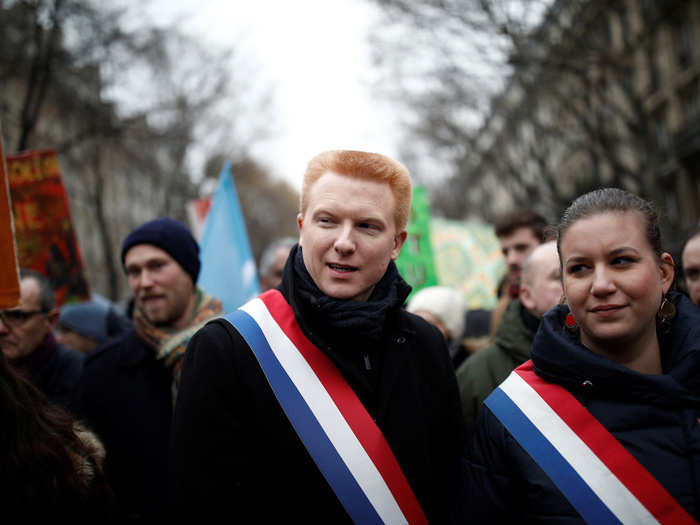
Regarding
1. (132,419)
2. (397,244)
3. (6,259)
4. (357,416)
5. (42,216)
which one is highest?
(42,216)

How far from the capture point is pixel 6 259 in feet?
6.67

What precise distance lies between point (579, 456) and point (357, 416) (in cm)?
70

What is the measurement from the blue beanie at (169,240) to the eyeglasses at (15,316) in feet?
2.00

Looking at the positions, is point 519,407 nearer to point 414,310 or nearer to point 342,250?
point 342,250

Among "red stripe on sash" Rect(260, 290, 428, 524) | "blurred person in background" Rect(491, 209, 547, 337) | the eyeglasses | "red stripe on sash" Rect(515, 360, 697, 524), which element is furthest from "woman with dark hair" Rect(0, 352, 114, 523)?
"blurred person in background" Rect(491, 209, 547, 337)

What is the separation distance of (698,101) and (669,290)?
23.5 m

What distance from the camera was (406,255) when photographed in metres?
6.17

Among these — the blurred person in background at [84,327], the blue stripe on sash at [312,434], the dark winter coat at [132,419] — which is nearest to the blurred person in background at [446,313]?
the dark winter coat at [132,419]

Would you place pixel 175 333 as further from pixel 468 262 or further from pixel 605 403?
pixel 468 262

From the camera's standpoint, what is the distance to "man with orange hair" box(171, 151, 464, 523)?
2.00 meters

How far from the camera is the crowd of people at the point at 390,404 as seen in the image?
1.89 metres

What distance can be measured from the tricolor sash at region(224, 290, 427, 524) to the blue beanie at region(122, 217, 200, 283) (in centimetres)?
→ 131

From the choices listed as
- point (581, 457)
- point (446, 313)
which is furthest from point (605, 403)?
point (446, 313)

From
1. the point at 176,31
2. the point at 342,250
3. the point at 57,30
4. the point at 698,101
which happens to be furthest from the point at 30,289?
the point at 698,101
